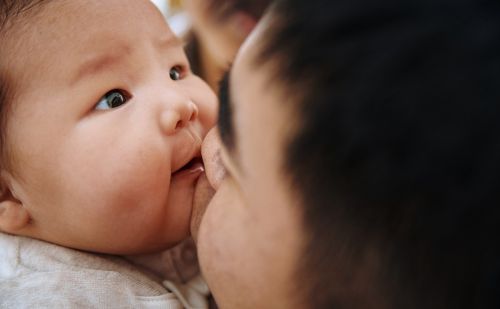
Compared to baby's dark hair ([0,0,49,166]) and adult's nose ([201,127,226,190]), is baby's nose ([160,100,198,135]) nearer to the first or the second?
adult's nose ([201,127,226,190])

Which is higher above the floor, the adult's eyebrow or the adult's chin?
the adult's eyebrow

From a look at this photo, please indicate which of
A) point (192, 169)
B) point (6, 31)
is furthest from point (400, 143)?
point (6, 31)

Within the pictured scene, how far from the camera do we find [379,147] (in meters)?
0.46

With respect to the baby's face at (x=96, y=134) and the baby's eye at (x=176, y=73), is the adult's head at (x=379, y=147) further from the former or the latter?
the baby's eye at (x=176, y=73)

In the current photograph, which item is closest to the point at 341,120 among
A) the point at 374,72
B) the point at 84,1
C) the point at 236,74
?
the point at 374,72

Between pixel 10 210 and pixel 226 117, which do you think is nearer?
pixel 226 117

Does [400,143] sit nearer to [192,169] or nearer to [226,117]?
[226,117]

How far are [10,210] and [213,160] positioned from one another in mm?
320

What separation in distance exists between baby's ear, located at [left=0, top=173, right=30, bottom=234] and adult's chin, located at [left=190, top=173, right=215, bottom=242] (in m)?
0.25

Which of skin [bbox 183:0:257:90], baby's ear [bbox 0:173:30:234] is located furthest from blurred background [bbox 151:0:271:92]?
baby's ear [bbox 0:173:30:234]

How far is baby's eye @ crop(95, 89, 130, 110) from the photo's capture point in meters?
0.81

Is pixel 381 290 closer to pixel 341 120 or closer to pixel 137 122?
pixel 341 120

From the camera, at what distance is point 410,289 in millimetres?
500

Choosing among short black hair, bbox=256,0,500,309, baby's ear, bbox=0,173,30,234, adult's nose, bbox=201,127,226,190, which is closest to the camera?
short black hair, bbox=256,0,500,309
